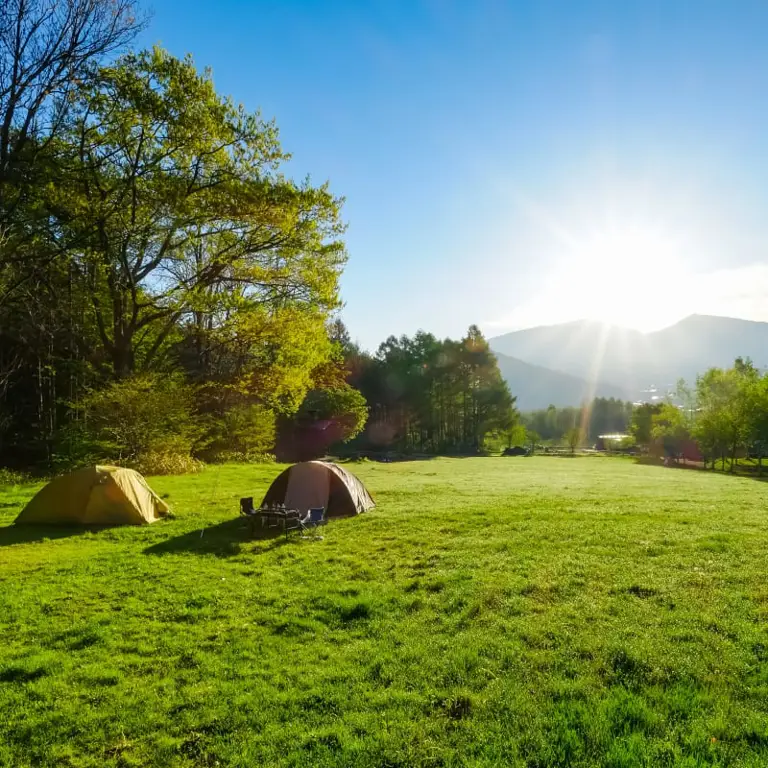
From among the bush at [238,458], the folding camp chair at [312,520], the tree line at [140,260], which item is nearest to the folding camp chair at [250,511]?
the folding camp chair at [312,520]

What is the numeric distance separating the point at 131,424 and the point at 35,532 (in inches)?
422

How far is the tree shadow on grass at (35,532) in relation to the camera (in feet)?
43.4

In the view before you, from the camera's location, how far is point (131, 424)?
24328 millimetres

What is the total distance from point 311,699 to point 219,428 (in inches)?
1174

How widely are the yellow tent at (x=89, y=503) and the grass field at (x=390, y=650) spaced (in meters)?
1.59

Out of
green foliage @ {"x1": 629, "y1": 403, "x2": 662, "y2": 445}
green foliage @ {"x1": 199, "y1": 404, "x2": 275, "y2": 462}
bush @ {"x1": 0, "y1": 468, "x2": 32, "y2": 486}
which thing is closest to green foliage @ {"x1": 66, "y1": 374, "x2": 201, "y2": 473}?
bush @ {"x1": 0, "y1": 468, "x2": 32, "y2": 486}

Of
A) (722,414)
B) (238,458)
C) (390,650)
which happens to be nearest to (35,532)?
(390,650)

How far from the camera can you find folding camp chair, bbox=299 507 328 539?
14289mm

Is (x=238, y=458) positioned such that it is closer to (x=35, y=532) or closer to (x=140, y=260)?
(x=140, y=260)

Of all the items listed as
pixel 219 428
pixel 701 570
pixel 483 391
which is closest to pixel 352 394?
pixel 219 428

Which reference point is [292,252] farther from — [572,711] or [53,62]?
[572,711]

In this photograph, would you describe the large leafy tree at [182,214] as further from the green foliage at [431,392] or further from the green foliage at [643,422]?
the green foliage at [643,422]

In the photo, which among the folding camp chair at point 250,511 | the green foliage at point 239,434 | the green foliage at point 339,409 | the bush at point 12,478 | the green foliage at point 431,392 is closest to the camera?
the folding camp chair at point 250,511

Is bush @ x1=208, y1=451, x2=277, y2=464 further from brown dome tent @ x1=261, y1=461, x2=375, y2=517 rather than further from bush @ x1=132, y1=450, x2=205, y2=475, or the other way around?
brown dome tent @ x1=261, y1=461, x2=375, y2=517
